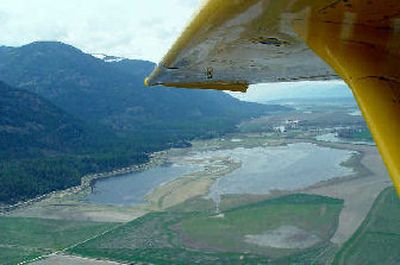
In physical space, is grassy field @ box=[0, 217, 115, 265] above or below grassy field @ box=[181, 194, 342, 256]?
below

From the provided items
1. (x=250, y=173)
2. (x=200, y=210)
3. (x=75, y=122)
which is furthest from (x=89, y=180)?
(x=75, y=122)

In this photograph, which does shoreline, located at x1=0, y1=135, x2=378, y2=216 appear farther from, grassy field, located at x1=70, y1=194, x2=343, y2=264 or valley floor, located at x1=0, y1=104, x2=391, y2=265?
grassy field, located at x1=70, y1=194, x2=343, y2=264

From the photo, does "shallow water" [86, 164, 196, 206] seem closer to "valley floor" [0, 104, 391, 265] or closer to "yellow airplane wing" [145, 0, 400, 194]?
"valley floor" [0, 104, 391, 265]

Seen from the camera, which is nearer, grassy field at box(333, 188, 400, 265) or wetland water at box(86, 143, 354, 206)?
grassy field at box(333, 188, 400, 265)

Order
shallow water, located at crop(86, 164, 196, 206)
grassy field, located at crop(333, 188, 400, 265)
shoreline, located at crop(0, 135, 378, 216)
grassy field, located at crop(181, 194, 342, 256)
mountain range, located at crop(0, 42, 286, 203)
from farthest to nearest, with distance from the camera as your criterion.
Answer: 1. mountain range, located at crop(0, 42, 286, 203)
2. shallow water, located at crop(86, 164, 196, 206)
3. shoreline, located at crop(0, 135, 378, 216)
4. grassy field, located at crop(181, 194, 342, 256)
5. grassy field, located at crop(333, 188, 400, 265)

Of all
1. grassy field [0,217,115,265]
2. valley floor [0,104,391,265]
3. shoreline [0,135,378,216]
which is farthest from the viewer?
shoreline [0,135,378,216]

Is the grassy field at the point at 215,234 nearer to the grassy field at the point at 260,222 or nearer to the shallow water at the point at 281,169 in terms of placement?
the grassy field at the point at 260,222

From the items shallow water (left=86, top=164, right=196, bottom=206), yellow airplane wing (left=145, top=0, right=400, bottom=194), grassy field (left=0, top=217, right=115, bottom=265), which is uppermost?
yellow airplane wing (left=145, top=0, right=400, bottom=194)

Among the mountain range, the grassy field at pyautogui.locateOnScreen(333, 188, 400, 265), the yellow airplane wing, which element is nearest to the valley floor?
the grassy field at pyautogui.locateOnScreen(333, 188, 400, 265)

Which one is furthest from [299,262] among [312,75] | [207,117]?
[207,117]
